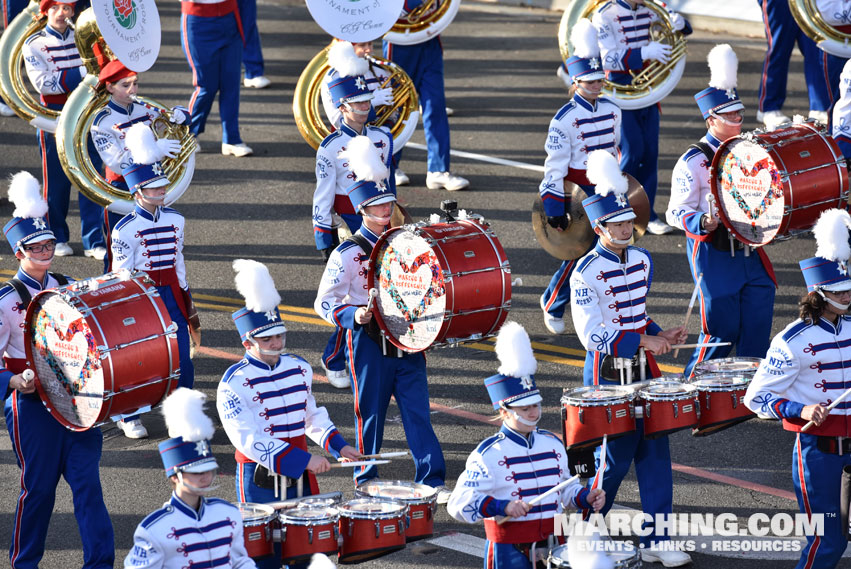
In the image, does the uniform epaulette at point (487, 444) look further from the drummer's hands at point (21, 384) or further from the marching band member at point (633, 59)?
the marching band member at point (633, 59)

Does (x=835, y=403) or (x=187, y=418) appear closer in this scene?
(x=187, y=418)

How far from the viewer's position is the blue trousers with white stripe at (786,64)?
1314cm

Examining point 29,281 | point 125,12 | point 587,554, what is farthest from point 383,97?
point 587,554

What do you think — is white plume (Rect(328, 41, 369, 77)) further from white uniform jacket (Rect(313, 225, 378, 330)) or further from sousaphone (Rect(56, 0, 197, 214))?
white uniform jacket (Rect(313, 225, 378, 330))

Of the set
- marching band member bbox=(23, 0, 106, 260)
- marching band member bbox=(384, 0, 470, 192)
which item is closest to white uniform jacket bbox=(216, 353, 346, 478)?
marching band member bbox=(23, 0, 106, 260)

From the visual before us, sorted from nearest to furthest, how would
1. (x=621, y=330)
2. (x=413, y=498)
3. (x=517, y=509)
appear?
(x=517, y=509)
(x=413, y=498)
(x=621, y=330)

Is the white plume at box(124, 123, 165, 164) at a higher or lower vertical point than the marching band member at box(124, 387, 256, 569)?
higher

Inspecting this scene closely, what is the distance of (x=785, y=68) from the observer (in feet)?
46.6

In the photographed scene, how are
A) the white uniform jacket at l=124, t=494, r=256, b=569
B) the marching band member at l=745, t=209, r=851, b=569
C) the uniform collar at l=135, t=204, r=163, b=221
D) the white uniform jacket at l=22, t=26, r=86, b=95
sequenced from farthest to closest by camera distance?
the white uniform jacket at l=22, t=26, r=86, b=95
the uniform collar at l=135, t=204, r=163, b=221
the marching band member at l=745, t=209, r=851, b=569
the white uniform jacket at l=124, t=494, r=256, b=569

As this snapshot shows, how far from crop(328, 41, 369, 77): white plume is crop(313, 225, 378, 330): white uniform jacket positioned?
204cm

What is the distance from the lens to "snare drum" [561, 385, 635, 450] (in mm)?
7773

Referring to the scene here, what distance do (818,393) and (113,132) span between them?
528 centimetres

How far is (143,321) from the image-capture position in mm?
7488

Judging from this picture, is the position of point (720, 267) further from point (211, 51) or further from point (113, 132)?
point (211, 51)
